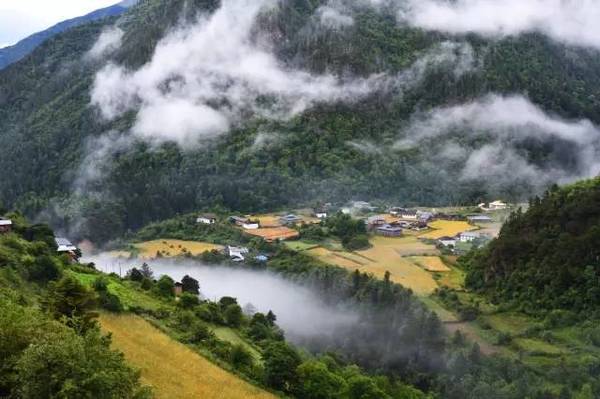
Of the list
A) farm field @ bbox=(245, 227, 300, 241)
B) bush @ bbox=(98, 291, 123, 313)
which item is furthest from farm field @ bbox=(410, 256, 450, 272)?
bush @ bbox=(98, 291, 123, 313)

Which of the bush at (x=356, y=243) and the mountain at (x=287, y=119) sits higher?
the mountain at (x=287, y=119)

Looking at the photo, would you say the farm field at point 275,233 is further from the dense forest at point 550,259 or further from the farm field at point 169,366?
the farm field at point 169,366

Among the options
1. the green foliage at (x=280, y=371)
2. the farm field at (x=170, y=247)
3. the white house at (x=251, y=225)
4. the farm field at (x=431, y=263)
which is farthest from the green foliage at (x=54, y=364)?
the white house at (x=251, y=225)

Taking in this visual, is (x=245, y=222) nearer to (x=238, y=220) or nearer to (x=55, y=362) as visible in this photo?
(x=238, y=220)

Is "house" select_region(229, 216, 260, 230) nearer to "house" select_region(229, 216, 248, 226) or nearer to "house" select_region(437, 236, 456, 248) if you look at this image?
"house" select_region(229, 216, 248, 226)

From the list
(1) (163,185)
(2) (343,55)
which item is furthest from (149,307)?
(2) (343,55)
